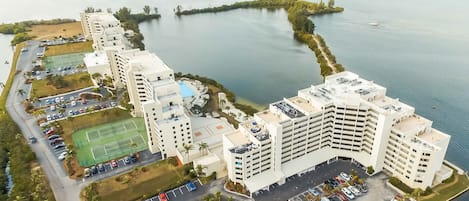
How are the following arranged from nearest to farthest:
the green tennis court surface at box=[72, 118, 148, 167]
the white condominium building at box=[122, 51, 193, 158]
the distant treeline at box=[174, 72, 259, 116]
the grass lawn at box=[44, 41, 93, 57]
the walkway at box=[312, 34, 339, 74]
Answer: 1. the white condominium building at box=[122, 51, 193, 158]
2. the green tennis court surface at box=[72, 118, 148, 167]
3. the distant treeline at box=[174, 72, 259, 116]
4. the walkway at box=[312, 34, 339, 74]
5. the grass lawn at box=[44, 41, 93, 57]

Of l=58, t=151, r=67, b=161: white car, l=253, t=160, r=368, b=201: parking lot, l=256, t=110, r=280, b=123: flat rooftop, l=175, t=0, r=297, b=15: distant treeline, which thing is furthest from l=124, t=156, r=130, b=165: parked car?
l=175, t=0, r=297, b=15: distant treeline

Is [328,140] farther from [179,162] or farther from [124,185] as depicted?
Result: [124,185]

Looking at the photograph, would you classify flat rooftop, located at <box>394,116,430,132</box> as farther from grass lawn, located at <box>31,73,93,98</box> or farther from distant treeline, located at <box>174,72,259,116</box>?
grass lawn, located at <box>31,73,93,98</box>

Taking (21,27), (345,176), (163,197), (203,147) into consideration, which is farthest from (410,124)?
(21,27)

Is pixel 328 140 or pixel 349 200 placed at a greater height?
pixel 328 140

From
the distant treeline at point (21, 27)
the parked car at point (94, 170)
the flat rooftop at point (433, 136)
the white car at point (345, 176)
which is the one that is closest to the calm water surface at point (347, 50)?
the distant treeline at point (21, 27)

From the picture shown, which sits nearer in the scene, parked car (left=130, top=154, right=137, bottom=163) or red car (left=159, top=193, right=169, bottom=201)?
red car (left=159, top=193, right=169, bottom=201)

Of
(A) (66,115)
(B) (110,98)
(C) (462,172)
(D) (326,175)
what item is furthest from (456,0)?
(A) (66,115)
